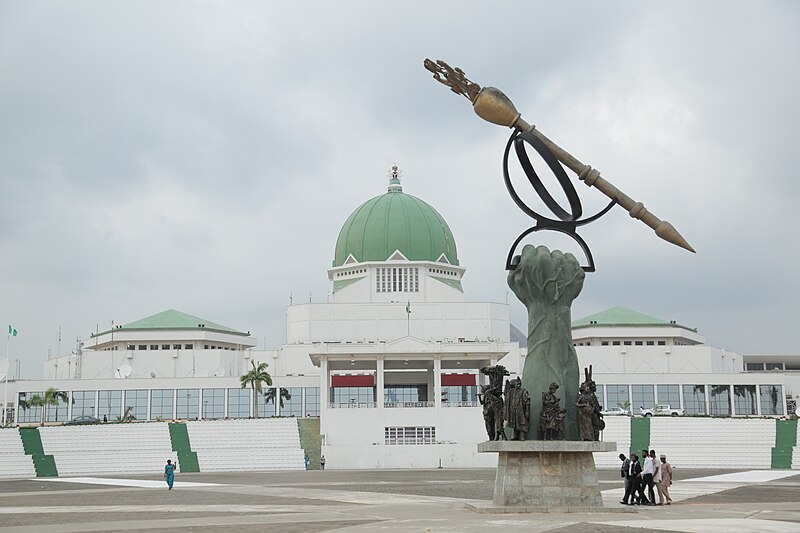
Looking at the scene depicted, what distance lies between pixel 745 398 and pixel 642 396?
10510 millimetres

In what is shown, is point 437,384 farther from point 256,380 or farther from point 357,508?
point 357,508

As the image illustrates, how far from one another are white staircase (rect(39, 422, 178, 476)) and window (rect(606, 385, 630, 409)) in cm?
4592

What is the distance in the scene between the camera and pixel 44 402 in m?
86.2

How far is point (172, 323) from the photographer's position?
340 feet

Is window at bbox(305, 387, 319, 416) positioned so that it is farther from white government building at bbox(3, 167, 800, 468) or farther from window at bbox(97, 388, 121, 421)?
window at bbox(97, 388, 121, 421)

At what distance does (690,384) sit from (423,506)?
2807 inches

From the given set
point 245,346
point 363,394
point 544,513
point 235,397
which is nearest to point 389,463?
point 363,394

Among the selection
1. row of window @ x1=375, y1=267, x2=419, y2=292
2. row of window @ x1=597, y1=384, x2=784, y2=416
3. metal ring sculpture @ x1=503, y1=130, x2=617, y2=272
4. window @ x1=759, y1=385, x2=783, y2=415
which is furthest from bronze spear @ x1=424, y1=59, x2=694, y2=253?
window @ x1=759, y1=385, x2=783, y2=415

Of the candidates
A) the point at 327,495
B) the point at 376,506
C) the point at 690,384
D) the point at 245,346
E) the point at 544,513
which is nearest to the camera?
the point at 544,513

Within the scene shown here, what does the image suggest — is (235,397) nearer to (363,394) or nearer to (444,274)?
(363,394)

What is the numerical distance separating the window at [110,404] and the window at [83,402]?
78 centimetres

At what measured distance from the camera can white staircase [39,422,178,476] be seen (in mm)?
57781

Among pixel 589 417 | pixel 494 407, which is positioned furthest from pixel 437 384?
pixel 589 417

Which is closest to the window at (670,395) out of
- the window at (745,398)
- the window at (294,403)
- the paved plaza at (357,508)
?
the window at (745,398)
